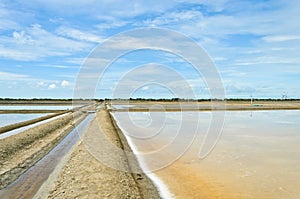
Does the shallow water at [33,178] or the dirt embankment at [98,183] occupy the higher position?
the dirt embankment at [98,183]

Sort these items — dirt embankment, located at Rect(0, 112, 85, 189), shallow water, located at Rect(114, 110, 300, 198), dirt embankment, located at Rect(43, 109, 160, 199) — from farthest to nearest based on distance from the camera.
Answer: dirt embankment, located at Rect(0, 112, 85, 189) → shallow water, located at Rect(114, 110, 300, 198) → dirt embankment, located at Rect(43, 109, 160, 199)

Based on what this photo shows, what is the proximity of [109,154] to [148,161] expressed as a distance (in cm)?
189

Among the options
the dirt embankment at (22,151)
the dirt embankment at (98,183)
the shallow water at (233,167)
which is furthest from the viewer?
the dirt embankment at (22,151)

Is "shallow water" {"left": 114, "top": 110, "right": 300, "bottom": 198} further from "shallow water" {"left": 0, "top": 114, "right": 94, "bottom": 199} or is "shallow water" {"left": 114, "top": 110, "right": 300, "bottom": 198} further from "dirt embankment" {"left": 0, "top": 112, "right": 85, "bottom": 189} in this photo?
"dirt embankment" {"left": 0, "top": 112, "right": 85, "bottom": 189}

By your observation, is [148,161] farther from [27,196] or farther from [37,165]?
[27,196]

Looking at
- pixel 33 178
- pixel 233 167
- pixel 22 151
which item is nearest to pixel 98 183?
pixel 33 178

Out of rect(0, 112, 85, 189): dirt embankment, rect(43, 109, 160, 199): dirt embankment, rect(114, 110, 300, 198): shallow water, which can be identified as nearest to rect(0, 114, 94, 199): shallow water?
rect(0, 112, 85, 189): dirt embankment

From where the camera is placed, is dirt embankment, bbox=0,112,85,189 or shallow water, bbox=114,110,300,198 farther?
dirt embankment, bbox=0,112,85,189

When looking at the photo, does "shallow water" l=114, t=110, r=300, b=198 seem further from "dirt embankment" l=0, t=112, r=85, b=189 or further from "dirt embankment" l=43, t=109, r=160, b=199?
"dirt embankment" l=0, t=112, r=85, b=189

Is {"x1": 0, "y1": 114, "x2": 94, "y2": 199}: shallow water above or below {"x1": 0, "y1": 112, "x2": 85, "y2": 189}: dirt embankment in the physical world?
below

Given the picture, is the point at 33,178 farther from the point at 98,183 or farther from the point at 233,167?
the point at 233,167

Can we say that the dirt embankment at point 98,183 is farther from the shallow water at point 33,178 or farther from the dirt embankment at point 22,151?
the dirt embankment at point 22,151

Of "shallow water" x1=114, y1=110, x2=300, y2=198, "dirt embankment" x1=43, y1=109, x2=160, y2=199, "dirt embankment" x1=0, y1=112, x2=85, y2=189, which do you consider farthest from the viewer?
"dirt embankment" x1=0, y1=112, x2=85, y2=189

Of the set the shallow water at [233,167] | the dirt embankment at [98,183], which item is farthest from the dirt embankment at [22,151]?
the shallow water at [233,167]
